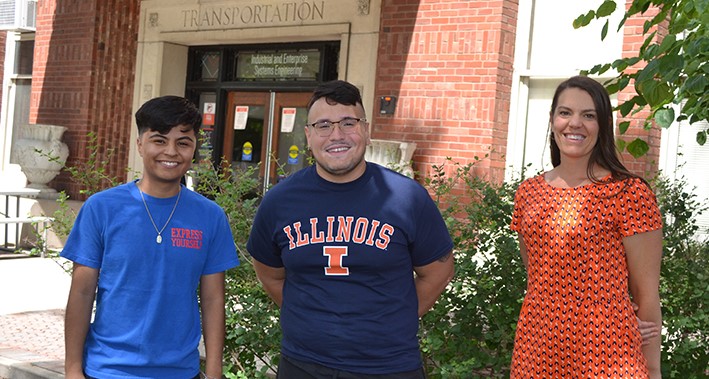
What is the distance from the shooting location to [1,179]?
15250 millimetres

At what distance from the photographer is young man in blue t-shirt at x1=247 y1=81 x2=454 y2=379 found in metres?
3.08

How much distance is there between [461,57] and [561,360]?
7419 millimetres

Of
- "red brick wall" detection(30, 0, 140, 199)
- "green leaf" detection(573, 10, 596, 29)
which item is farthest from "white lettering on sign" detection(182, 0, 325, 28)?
"green leaf" detection(573, 10, 596, 29)

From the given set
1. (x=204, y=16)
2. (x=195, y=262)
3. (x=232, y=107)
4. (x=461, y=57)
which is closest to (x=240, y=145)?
(x=232, y=107)

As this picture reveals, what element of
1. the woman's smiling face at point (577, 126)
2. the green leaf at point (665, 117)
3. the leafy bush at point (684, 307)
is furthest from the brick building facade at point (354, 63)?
the woman's smiling face at point (577, 126)

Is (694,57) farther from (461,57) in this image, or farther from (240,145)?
(240,145)

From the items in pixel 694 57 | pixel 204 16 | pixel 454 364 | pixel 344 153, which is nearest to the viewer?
pixel 344 153

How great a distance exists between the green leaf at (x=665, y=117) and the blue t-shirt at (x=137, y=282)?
203 centimetres

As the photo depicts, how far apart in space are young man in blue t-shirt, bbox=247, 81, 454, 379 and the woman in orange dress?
37 cm

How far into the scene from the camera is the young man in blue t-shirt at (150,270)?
318 cm

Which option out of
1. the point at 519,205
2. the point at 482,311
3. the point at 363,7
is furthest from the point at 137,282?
the point at 363,7

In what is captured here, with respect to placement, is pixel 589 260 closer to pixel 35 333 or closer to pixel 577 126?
pixel 577 126

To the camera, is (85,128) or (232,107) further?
(85,128)

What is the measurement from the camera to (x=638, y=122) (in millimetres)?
9023
